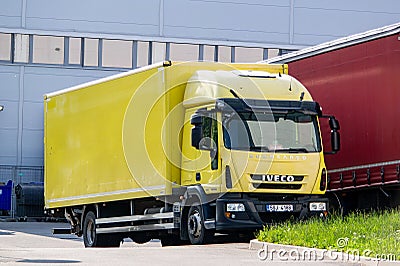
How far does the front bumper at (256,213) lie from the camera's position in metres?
18.9

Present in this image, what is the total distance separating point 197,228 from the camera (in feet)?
63.3

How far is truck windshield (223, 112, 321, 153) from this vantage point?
62.0 ft

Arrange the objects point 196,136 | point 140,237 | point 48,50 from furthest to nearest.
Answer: point 48,50
point 140,237
point 196,136

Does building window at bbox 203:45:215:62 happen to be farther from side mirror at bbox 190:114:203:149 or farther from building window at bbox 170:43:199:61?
side mirror at bbox 190:114:203:149

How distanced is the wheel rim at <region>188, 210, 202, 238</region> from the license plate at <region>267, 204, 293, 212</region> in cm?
131

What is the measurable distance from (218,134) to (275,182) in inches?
57.0

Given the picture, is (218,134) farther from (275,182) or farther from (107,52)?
(107,52)

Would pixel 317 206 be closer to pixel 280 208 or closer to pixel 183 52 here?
pixel 280 208

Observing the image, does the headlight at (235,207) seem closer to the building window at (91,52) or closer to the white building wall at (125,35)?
the white building wall at (125,35)

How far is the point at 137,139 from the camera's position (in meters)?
20.3

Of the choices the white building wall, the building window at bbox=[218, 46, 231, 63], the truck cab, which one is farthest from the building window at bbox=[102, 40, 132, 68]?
the truck cab

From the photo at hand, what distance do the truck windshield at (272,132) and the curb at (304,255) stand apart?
80.4 inches

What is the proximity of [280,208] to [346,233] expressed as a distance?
8.81 feet

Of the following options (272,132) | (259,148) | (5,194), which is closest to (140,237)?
(259,148)
